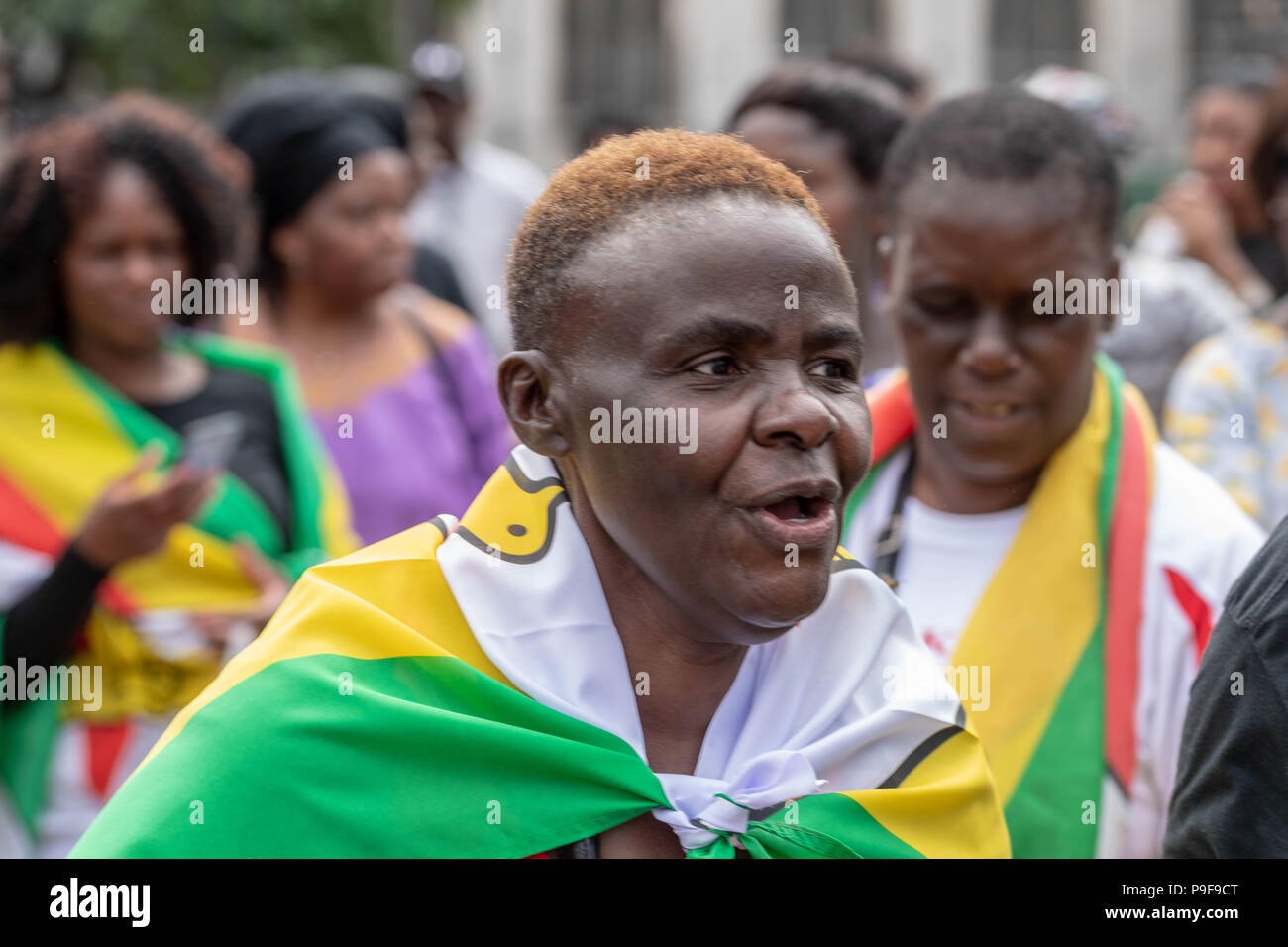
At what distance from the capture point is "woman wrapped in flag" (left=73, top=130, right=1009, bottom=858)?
2.03 metres

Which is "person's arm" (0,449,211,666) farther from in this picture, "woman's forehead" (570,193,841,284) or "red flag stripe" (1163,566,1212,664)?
"red flag stripe" (1163,566,1212,664)

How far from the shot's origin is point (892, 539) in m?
3.17

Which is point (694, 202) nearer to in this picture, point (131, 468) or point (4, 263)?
point (131, 468)

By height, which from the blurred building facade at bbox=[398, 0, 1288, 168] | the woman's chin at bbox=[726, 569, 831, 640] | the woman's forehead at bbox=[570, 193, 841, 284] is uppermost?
the blurred building facade at bbox=[398, 0, 1288, 168]

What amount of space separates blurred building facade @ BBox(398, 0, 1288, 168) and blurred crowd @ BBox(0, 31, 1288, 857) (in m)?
16.9

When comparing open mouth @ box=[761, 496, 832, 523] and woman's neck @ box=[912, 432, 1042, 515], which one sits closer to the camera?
open mouth @ box=[761, 496, 832, 523]

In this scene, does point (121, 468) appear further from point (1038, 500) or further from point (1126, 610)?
point (1126, 610)

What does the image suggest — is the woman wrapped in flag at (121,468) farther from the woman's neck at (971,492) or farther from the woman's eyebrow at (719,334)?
the woman's eyebrow at (719,334)

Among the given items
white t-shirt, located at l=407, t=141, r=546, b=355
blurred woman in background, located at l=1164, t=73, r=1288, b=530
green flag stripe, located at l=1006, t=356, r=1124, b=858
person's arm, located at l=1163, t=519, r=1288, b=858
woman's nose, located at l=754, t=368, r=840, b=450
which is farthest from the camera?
white t-shirt, located at l=407, t=141, r=546, b=355

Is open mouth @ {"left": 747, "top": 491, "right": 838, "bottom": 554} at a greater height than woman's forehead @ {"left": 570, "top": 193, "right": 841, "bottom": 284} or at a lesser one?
lesser

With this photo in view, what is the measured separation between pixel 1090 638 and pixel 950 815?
82cm

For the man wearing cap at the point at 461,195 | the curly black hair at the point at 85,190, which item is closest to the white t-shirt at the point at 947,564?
the curly black hair at the point at 85,190

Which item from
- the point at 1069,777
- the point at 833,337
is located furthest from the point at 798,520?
the point at 1069,777

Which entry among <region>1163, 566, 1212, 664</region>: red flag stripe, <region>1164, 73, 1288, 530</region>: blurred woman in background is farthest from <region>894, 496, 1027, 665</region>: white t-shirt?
<region>1164, 73, 1288, 530</region>: blurred woman in background
